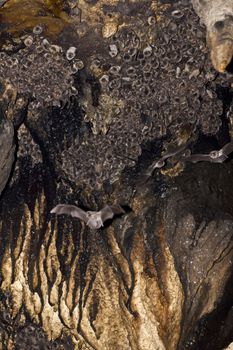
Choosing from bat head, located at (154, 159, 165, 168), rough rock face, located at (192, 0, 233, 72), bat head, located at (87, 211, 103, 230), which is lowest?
bat head, located at (87, 211, 103, 230)

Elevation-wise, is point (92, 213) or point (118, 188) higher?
point (118, 188)

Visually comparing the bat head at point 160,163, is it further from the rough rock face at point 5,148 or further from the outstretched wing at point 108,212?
the rough rock face at point 5,148

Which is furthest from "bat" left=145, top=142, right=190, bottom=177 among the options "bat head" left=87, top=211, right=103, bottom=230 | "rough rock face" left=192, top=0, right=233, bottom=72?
"rough rock face" left=192, top=0, right=233, bottom=72

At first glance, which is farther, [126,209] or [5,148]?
[126,209]

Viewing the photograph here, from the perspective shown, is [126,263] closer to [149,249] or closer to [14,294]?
[149,249]

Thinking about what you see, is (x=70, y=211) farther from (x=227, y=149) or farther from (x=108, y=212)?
(x=227, y=149)

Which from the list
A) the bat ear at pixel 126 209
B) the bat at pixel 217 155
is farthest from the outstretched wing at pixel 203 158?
the bat ear at pixel 126 209

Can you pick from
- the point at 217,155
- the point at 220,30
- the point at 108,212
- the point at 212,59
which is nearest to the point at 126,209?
the point at 108,212

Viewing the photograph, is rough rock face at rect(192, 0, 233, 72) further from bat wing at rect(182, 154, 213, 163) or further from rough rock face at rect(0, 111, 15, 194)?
rough rock face at rect(0, 111, 15, 194)
